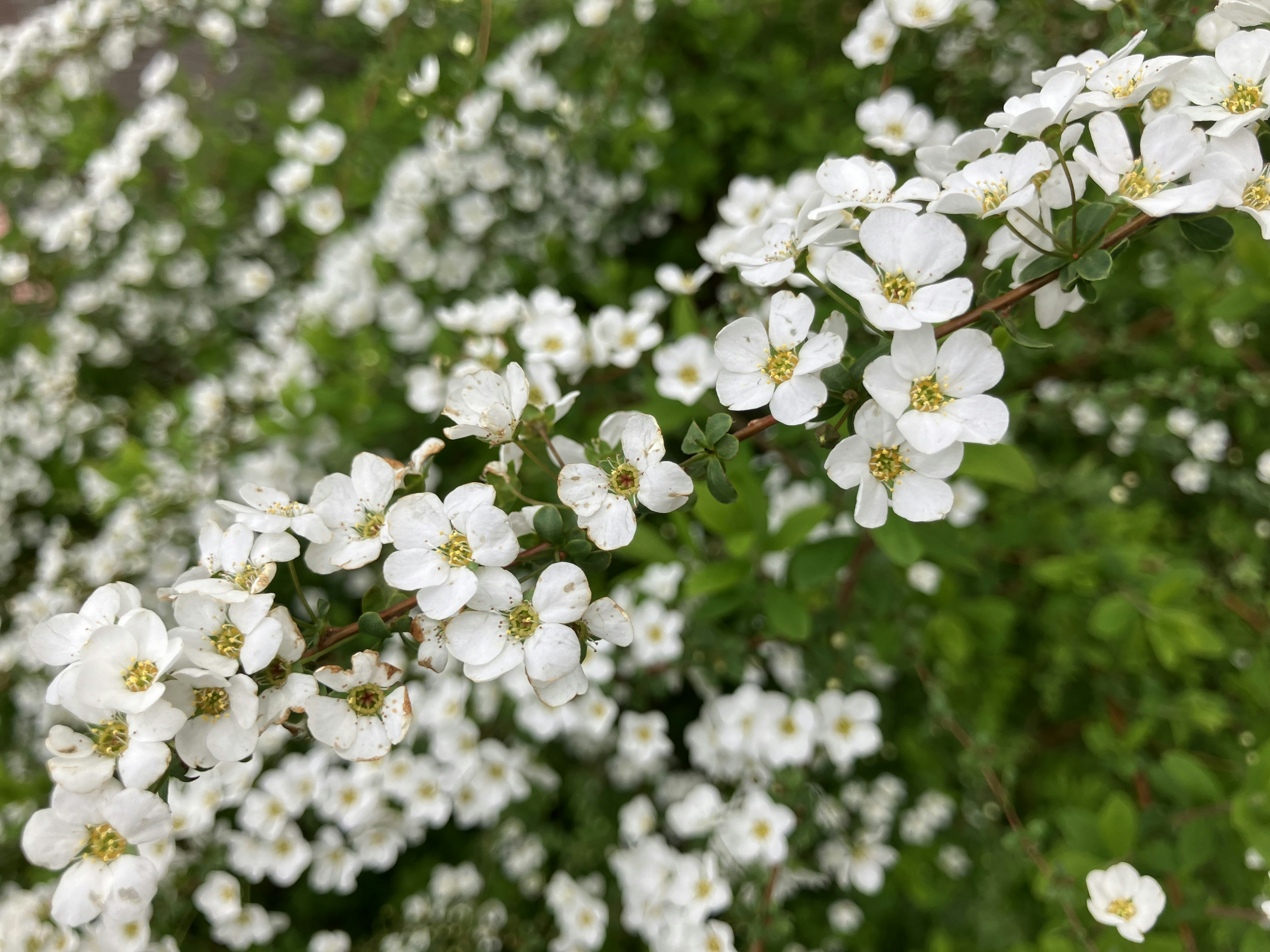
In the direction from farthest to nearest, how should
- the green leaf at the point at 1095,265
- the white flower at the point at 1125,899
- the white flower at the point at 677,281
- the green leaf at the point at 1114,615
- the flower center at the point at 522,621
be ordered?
the green leaf at the point at 1114,615 → the white flower at the point at 677,281 → the white flower at the point at 1125,899 → the flower center at the point at 522,621 → the green leaf at the point at 1095,265

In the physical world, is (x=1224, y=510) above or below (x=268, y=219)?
below

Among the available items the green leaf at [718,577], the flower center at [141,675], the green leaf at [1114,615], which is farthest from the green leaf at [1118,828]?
the flower center at [141,675]

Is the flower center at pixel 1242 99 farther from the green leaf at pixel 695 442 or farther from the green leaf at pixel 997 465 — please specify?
the green leaf at pixel 695 442

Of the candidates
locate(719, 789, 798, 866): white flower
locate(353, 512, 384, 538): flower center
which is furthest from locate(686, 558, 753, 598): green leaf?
locate(353, 512, 384, 538): flower center

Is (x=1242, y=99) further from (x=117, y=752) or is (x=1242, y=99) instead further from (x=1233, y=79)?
(x=117, y=752)

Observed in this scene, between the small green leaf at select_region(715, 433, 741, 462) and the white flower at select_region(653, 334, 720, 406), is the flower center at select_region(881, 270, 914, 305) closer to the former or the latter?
the small green leaf at select_region(715, 433, 741, 462)

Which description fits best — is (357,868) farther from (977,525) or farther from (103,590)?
(977,525)

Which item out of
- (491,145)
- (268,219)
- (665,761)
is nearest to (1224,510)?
(665,761)
